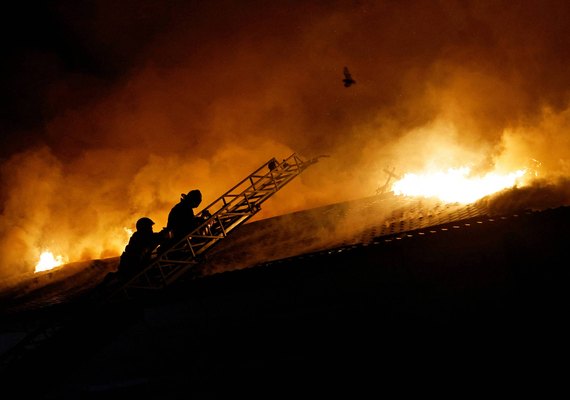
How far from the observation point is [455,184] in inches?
498

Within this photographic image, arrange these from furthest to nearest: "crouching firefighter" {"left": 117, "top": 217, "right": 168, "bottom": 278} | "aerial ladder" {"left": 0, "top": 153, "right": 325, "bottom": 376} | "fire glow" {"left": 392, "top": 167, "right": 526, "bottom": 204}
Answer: "fire glow" {"left": 392, "top": 167, "right": 526, "bottom": 204} < "crouching firefighter" {"left": 117, "top": 217, "right": 168, "bottom": 278} < "aerial ladder" {"left": 0, "top": 153, "right": 325, "bottom": 376}

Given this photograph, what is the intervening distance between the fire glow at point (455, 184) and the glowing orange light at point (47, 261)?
722 inches

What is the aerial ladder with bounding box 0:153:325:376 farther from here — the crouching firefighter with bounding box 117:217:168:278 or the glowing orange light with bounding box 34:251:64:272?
the glowing orange light with bounding box 34:251:64:272

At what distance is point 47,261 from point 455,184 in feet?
67.7

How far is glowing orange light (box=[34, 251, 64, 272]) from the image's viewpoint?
20031 mm

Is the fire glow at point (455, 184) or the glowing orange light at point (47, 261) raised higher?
the glowing orange light at point (47, 261)

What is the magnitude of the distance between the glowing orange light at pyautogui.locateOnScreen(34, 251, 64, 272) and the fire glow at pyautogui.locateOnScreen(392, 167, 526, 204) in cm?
1834

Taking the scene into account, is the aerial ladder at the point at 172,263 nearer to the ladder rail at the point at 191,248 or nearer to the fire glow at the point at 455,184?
the ladder rail at the point at 191,248

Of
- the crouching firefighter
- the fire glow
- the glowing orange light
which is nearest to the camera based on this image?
the crouching firefighter

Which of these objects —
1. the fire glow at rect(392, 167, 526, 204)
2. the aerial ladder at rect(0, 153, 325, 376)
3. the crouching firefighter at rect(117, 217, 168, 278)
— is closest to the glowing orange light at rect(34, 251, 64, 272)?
the aerial ladder at rect(0, 153, 325, 376)

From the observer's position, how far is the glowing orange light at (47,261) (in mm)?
20031

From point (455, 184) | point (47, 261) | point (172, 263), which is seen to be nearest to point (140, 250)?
point (172, 263)

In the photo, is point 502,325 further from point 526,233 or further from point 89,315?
point 89,315

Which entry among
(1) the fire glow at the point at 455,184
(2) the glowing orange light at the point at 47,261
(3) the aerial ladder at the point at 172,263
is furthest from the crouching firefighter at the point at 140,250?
(2) the glowing orange light at the point at 47,261
